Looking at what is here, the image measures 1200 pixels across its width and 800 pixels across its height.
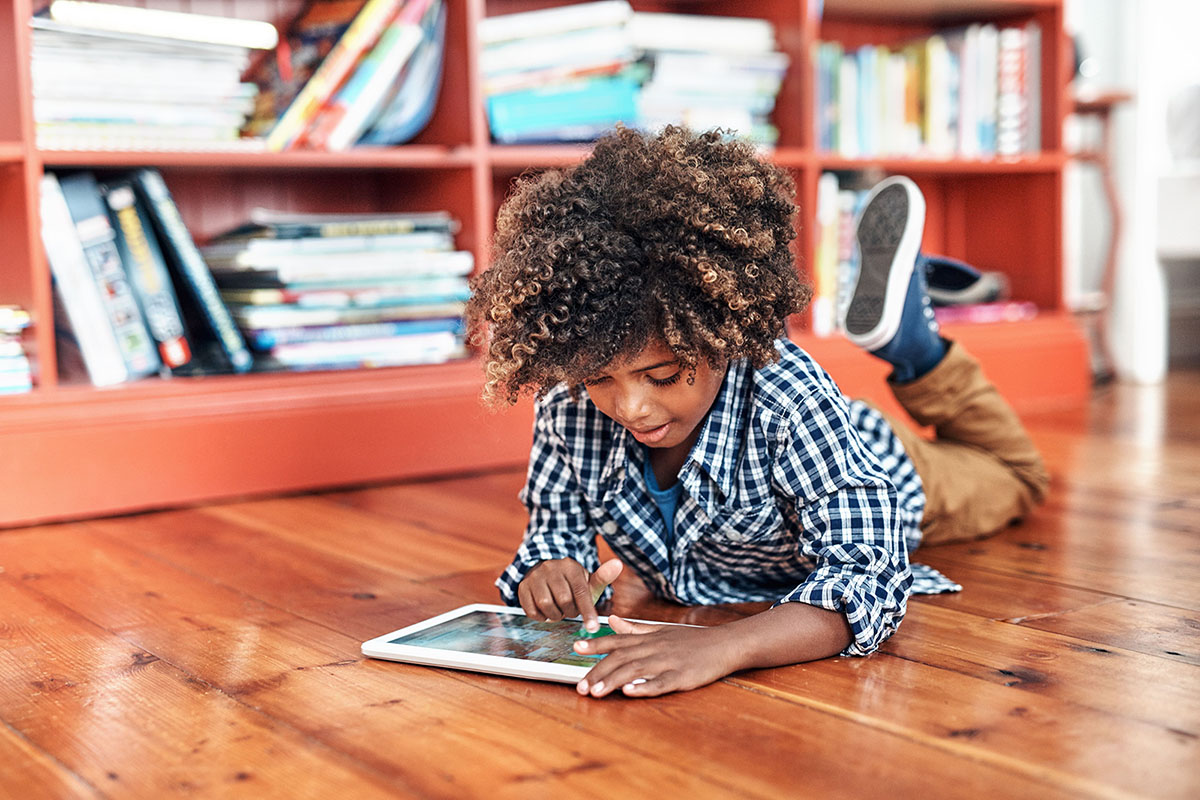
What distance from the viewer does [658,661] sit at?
960mm

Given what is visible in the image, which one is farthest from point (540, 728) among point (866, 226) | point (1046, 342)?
point (1046, 342)

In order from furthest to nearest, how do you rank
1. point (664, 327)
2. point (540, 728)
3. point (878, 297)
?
point (878, 297) < point (664, 327) < point (540, 728)

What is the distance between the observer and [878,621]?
1.06m

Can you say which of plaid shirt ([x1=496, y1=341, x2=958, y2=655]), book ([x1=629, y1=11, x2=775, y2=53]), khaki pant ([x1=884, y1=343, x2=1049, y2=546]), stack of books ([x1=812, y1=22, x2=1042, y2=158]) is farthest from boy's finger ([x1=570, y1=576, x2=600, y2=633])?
stack of books ([x1=812, y1=22, x2=1042, y2=158])

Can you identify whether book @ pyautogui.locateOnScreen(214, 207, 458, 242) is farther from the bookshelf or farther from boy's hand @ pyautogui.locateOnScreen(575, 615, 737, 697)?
boy's hand @ pyautogui.locateOnScreen(575, 615, 737, 697)

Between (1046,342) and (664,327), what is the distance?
72.8 inches

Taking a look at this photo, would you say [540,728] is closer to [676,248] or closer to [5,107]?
[676,248]

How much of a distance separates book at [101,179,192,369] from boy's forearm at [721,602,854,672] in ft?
3.90

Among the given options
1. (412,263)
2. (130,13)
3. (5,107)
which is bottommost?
(412,263)

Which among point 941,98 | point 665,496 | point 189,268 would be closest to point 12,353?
point 189,268

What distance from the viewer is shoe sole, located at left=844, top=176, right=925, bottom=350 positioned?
153cm

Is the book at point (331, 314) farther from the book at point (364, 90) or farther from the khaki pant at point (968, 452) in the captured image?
the khaki pant at point (968, 452)

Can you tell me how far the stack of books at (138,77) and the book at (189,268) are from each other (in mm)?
66

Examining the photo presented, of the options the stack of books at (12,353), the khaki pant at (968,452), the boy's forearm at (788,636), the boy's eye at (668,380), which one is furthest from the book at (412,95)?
the boy's forearm at (788,636)
